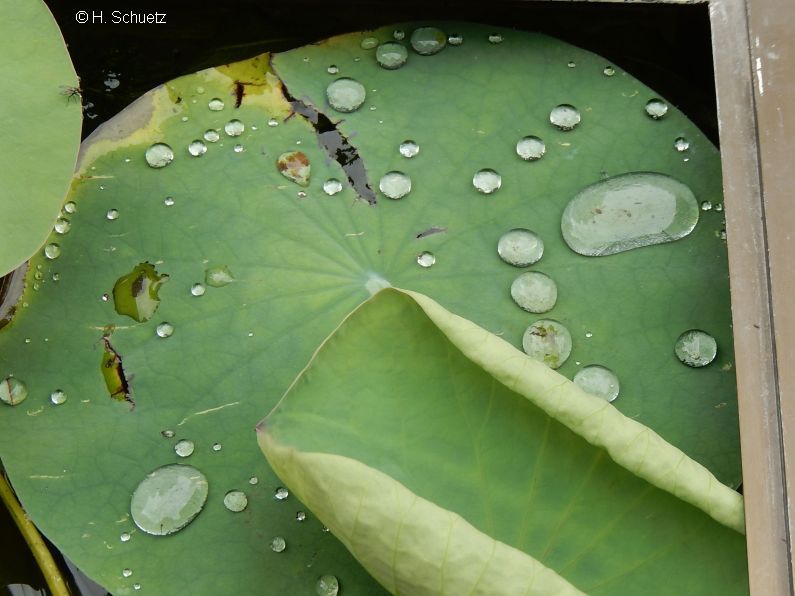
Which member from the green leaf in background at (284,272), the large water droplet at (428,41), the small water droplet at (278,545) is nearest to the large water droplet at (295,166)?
the green leaf in background at (284,272)

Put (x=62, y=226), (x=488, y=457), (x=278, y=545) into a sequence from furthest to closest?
1. (x=62, y=226)
2. (x=278, y=545)
3. (x=488, y=457)

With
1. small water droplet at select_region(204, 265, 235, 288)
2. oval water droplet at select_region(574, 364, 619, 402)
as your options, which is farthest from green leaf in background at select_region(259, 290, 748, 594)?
small water droplet at select_region(204, 265, 235, 288)

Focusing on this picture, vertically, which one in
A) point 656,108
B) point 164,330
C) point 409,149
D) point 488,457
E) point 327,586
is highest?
point 656,108

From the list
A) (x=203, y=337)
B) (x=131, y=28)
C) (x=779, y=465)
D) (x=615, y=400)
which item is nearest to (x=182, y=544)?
(x=203, y=337)

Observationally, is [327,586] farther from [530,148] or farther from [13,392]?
[530,148]

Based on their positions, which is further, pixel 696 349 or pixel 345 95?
pixel 345 95

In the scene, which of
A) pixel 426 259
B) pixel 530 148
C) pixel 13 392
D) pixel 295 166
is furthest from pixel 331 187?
pixel 13 392
